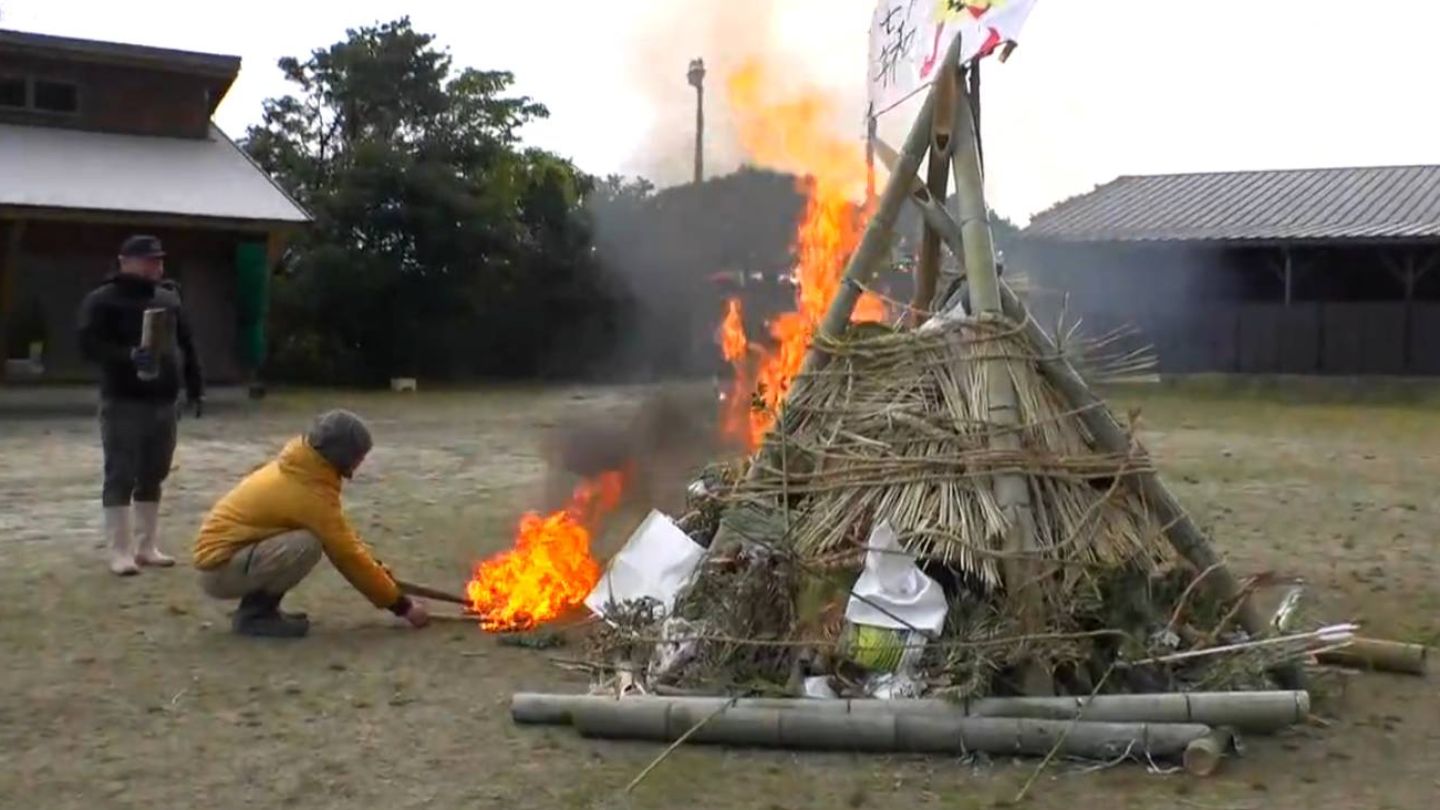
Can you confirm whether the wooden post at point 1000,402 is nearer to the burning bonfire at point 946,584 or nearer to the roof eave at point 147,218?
the burning bonfire at point 946,584

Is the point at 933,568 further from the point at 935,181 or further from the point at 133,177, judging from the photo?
the point at 133,177

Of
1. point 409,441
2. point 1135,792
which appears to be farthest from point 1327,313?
point 1135,792

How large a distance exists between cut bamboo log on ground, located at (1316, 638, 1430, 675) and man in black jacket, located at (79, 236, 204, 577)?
566 centimetres

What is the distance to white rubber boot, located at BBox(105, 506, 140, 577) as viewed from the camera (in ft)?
26.2

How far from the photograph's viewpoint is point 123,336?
7.85m

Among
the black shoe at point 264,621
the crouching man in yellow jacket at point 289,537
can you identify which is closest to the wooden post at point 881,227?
the crouching man in yellow jacket at point 289,537

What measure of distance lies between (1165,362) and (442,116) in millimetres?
15601

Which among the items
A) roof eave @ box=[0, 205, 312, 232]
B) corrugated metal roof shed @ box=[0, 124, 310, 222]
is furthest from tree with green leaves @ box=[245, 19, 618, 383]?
roof eave @ box=[0, 205, 312, 232]

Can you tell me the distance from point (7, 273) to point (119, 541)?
14.9 metres

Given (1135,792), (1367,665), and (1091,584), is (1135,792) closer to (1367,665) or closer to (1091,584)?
(1091,584)

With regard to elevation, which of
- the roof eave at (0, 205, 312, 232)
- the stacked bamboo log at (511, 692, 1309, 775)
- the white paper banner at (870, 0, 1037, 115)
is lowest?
the stacked bamboo log at (511, 692, 1309, 775)

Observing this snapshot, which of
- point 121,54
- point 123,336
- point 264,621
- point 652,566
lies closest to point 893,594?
point 652,566

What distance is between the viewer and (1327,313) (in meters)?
26.7

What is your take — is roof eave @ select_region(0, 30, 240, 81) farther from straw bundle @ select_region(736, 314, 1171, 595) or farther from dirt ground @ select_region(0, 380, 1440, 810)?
straw bundle @ select_region(736, 314, 1171, 595)
